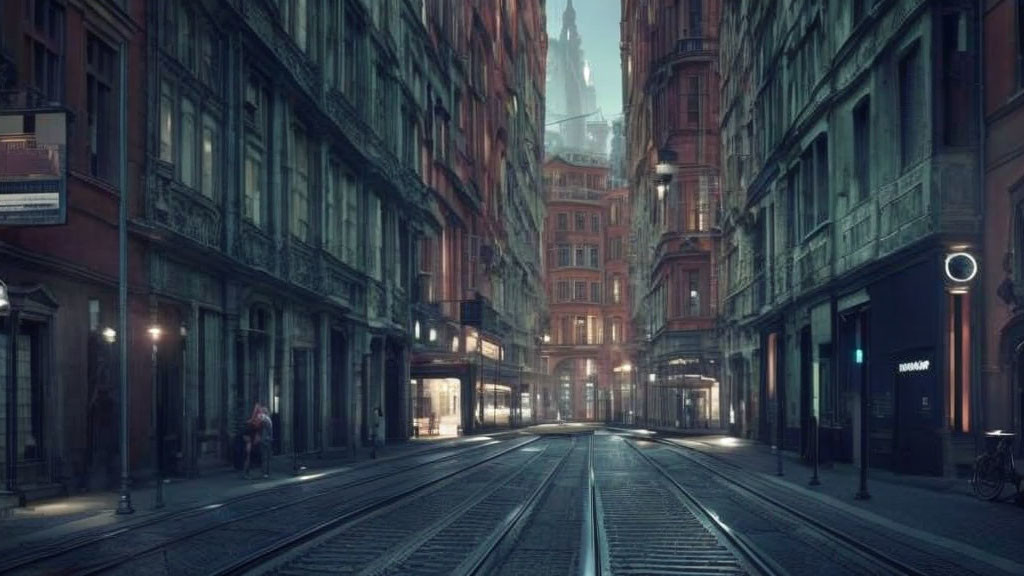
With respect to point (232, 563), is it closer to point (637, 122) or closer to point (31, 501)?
point (31, 501)

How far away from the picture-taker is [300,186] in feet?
125

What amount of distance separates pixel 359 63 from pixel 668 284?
3607 cm

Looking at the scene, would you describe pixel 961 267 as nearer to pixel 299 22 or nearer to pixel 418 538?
pixel 418 538

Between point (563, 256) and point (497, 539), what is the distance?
130 metres

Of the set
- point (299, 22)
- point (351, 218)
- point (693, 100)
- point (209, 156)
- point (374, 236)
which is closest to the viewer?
point (209, 156)

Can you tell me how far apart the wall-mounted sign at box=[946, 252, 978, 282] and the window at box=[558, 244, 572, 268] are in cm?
11976

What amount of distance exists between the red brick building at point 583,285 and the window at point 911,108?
105 meters

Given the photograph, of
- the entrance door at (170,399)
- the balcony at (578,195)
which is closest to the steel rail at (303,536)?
the entrance door at (170,399)

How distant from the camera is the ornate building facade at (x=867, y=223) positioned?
25.1m

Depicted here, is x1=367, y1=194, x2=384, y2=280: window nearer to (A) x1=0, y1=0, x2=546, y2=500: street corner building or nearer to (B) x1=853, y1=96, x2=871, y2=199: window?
(A) x1=0, y1=0, x2=546, y2=500: street corner building

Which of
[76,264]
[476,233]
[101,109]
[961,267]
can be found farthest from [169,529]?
[476,233]

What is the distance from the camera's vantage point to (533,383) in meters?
121

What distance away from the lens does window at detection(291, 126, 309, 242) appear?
37259mm

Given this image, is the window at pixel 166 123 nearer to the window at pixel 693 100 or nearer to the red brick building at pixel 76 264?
the red brick building at pixel 76 264
